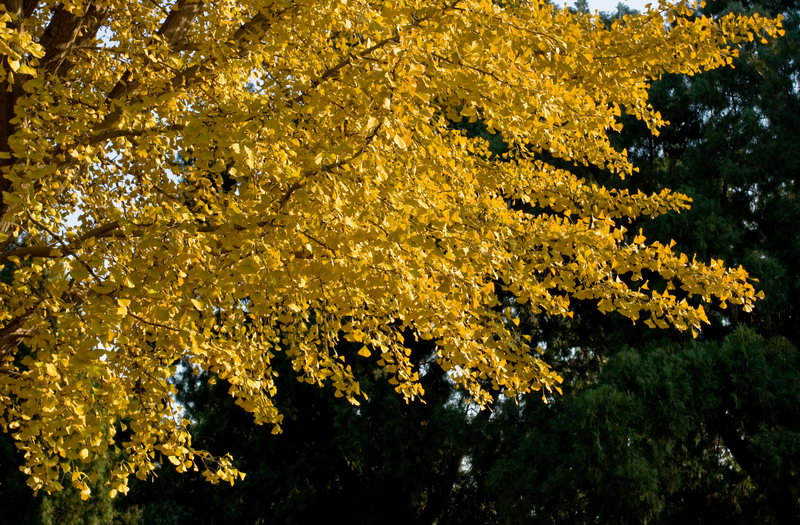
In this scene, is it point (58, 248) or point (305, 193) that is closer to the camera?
point (305, 193)

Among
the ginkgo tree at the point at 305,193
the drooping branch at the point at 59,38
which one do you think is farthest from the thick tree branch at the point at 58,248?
the drooping branch at the point at 59,38

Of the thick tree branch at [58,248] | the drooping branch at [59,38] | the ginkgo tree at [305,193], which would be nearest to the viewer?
A: the ginkgo tree at [305,193]

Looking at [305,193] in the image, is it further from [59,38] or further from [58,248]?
[59,38]

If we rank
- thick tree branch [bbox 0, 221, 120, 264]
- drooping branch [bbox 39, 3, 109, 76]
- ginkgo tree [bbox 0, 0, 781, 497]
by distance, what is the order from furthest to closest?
drooping branch [bbox 39, 3, 109, 76] < thick tree branch [bbox 0, 221, 120, 264] < ginkgo tree [bbox 0, 0, 781, 497]

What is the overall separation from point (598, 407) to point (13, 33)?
27.2ft

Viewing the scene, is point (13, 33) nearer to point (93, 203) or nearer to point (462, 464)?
point (93, 203)

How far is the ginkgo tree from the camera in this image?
3539mm

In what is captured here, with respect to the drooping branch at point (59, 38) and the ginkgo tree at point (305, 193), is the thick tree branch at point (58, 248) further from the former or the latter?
the drooping branch at point (59, 38)

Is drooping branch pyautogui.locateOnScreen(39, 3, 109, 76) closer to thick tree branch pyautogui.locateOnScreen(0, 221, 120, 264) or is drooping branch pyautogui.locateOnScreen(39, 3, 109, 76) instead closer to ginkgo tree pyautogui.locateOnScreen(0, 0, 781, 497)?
ginkgo tree pyautogui.locateOnScreen(0, 0, 781, 497)

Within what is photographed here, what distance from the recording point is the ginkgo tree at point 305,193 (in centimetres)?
354

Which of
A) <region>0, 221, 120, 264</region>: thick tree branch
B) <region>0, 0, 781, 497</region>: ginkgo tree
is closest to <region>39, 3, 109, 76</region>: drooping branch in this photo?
<region>0, 0, 781, 497</region>: ginkgo tree

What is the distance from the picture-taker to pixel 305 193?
3383mm

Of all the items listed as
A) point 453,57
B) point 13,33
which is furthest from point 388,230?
point 13,33

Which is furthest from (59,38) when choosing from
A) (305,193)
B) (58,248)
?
(305,193)
